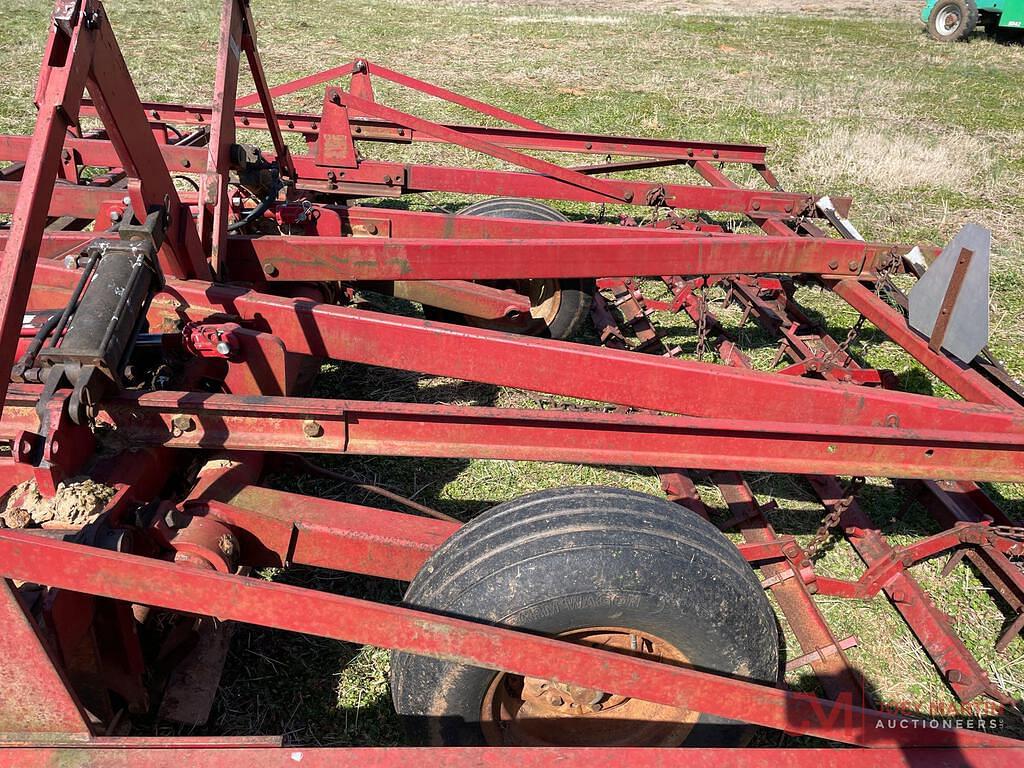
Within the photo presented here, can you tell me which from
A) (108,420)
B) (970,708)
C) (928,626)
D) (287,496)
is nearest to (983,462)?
(928,626)

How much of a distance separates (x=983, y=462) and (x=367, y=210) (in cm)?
328

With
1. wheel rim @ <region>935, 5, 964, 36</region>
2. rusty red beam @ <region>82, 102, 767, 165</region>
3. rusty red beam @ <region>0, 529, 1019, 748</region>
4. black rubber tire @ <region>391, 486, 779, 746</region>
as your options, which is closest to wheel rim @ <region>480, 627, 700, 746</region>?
black rubber tire @ <region>391, 486, 779, 746</region>

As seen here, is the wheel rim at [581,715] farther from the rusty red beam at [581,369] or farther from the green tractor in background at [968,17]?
the green tractor in background at [968,17]

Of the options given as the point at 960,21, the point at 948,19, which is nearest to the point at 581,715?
the point at 960,21

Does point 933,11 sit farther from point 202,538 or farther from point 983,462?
point 202,538

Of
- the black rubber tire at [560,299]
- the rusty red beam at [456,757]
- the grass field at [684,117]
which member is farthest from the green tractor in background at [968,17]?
the rusty red beam at [456,757]

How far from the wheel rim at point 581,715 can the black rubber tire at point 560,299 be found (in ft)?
8.94

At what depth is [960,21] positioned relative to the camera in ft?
57.6

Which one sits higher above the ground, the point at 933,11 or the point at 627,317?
the point at 933,11

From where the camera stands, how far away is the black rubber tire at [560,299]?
464cm

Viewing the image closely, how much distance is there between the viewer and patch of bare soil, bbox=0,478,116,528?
77.9 inches

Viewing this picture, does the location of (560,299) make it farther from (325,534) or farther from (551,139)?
(325,534)

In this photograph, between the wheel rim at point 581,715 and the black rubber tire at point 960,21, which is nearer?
the wheel rim at point 581,715

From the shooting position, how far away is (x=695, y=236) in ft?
11.2
